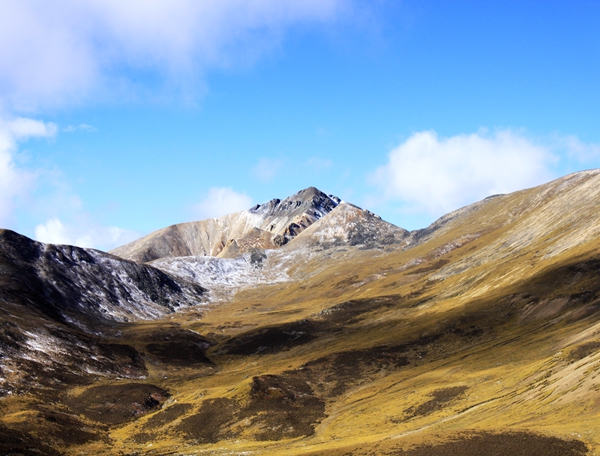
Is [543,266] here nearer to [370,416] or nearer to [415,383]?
[415,383]

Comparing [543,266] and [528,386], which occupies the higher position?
[543,266]

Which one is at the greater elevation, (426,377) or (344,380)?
(344,380)

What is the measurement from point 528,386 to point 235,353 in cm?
11533

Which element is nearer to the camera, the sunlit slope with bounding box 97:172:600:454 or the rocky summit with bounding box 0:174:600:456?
the rocky summit with bounding box 0:174:600:456

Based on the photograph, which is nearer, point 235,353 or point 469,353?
point 469,353

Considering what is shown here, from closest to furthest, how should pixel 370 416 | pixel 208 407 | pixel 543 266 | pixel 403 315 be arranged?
pixel 370 416 → pixel 208 407 → pixel 543 266 → pixel 403 315

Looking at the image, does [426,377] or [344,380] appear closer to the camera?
[426,377]

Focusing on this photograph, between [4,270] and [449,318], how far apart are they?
526 ft

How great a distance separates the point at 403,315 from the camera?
196m

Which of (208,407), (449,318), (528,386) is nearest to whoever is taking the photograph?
(528,386)

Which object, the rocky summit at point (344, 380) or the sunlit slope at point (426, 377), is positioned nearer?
the rocky summit at point (344, 380)

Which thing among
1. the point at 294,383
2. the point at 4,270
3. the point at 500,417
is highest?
the point at 4,270

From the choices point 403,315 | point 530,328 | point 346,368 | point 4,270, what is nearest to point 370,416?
point 346,368

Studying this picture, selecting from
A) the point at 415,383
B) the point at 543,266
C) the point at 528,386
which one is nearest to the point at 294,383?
the point at 415,383
